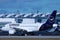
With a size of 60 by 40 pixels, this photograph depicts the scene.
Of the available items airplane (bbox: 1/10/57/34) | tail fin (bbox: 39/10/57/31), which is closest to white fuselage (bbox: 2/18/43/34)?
airplane (bbox: 1/10/57/34)

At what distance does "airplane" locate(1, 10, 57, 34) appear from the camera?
180 inches

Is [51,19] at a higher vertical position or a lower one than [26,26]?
higher

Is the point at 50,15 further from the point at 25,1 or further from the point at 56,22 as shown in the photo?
the point at 25,1

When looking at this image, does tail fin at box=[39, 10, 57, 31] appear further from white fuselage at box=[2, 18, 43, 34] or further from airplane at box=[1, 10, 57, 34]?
white fuselage at box=[2, 18, 43, 34]

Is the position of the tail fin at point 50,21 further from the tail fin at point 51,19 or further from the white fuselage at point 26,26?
the white fuselage at point 26,26

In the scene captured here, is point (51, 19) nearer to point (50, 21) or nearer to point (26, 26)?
point (50, 21)

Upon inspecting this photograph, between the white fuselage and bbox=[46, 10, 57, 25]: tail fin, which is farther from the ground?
bbox=[46, 10, 57, 25]: tail fin

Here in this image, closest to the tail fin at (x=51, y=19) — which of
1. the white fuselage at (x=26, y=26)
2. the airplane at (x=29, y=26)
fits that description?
the airplane at (x=29, y=26)

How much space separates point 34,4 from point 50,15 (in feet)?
Answer: 1.34

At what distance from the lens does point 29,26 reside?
15.1ft

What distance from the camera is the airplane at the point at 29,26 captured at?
4570mm

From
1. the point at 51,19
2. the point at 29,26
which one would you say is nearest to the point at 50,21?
the point at 51,19

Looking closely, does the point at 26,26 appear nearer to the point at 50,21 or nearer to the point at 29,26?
the point at 29,26

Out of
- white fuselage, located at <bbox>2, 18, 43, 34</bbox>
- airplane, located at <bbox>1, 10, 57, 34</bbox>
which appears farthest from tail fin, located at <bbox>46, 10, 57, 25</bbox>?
white fuselage, located at <bbox>2, 18, 43, 34</bbox>
